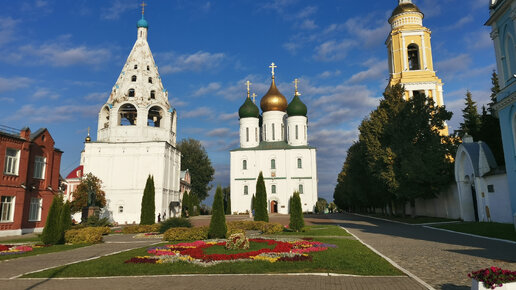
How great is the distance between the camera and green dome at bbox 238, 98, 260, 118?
55.4 m

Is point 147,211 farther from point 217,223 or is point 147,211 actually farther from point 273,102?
point 273,102

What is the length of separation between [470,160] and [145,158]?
3051 centimetres

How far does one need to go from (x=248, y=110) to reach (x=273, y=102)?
13.8ft

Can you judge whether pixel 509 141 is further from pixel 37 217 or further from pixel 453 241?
pixel 37 217

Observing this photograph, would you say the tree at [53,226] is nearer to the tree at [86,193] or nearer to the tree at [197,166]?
the tree at [86,193]

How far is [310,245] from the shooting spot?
42.9 feet

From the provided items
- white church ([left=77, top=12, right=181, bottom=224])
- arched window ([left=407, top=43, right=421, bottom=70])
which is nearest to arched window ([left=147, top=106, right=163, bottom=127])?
white church ([left=77, top=12, right=181, bottom=224])

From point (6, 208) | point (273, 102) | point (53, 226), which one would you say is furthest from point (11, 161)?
point (273, 102)

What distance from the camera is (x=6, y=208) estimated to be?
2203 cm

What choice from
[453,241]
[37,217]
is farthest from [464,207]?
[37,217]

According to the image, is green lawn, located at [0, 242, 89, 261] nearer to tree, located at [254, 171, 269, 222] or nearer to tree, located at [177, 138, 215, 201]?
tree, located at [254, 171, 269, 222]

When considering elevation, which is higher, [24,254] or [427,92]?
[427,92]

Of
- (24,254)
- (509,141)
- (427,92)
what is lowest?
(24,254)

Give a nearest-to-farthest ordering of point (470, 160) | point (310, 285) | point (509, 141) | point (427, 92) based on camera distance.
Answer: point (310, 285) < point (509, 141) < point (470, 160) < point (427, 92)
